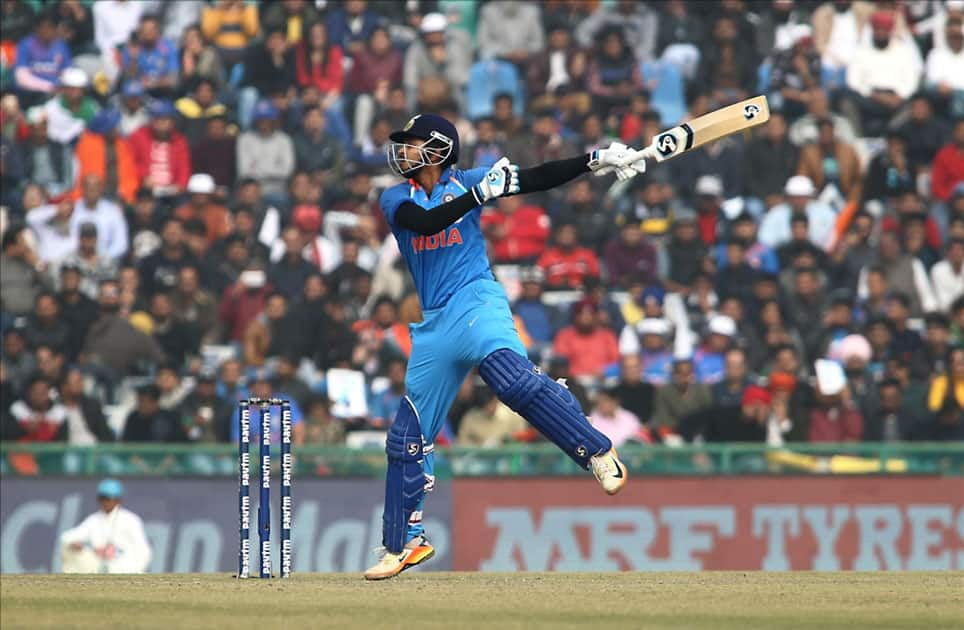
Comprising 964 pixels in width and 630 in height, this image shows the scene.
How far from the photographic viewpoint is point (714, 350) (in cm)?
1722

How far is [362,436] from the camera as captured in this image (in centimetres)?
1597

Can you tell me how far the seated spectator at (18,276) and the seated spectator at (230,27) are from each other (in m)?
3.50

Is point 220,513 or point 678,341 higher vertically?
point 678,341

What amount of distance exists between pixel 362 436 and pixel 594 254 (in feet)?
11.6

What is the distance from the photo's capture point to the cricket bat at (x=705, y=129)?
9672mm

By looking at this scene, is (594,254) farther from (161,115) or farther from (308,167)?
(161,115)

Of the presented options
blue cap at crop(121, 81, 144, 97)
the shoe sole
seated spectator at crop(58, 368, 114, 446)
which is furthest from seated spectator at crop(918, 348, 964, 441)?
blue cap at crop(121, 81, 144, 97)

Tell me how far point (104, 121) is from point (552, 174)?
10.8m

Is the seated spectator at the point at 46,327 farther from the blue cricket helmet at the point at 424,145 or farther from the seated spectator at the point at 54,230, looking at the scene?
the blue cricket helmet at the point at 424,145

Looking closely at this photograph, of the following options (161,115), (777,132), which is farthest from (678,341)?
(161,115)

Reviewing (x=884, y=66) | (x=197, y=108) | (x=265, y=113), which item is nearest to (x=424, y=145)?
(x=265, y=113)

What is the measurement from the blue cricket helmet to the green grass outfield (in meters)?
2.11

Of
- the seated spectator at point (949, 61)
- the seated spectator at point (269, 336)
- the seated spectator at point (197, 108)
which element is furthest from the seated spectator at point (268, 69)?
the seated spectator at point (949, 61)

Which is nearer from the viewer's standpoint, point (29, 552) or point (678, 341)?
point (29, 552)
